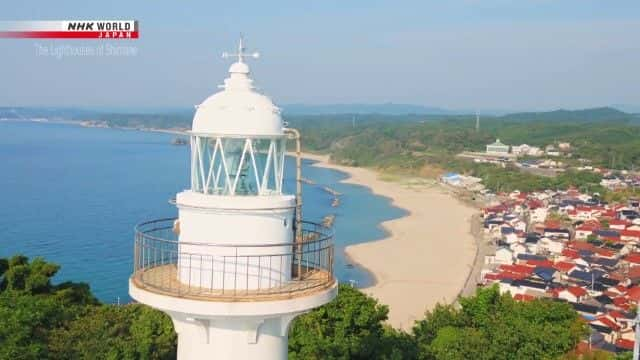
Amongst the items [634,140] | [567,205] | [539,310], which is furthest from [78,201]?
[634,140]

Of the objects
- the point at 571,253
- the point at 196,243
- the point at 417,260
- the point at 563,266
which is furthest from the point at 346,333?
the point at 571,253

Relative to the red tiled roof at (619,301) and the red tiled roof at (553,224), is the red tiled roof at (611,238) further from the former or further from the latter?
the red tiled roof at (619,301)

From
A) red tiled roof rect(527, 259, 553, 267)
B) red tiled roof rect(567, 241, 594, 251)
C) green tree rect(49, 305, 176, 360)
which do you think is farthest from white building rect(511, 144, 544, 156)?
green tree rect(49, 305, 176, 360)

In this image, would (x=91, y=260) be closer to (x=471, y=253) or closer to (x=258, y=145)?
(x=471, y=253)

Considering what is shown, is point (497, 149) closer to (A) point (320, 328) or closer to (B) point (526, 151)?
(B) point (526, 151)

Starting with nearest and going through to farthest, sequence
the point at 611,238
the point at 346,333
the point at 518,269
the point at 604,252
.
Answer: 1. the point at 346,333
2. the point at 518,269
3. the point at 604,252
4. the point at 611,238

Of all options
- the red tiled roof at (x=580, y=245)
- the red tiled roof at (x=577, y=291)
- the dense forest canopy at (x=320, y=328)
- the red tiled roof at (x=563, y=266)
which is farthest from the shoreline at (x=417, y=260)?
the dense forest canopy at (x=320, y=328)
